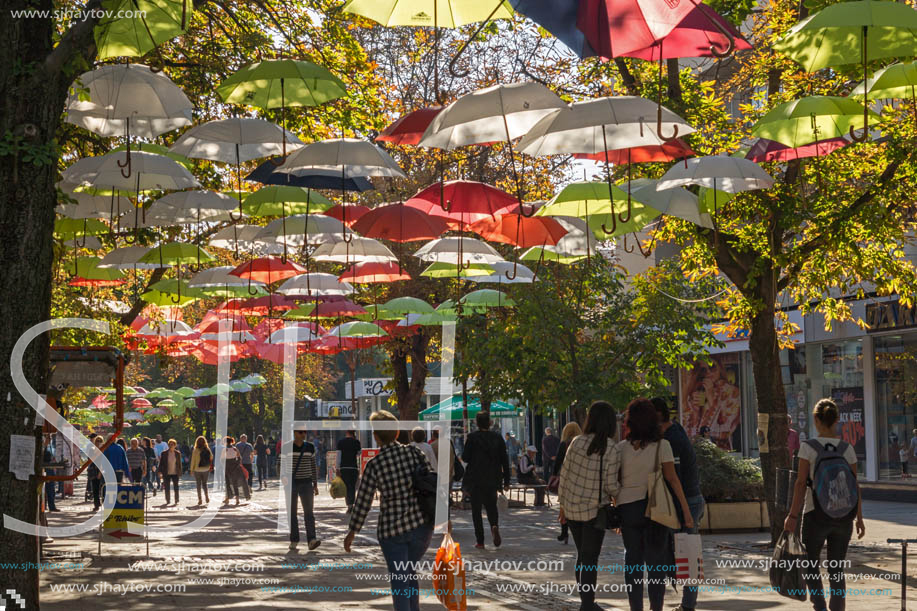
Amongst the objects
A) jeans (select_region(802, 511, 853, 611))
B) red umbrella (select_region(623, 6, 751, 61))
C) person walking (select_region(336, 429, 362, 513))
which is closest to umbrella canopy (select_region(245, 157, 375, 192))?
red umbrella (select_region(623, 6, 751, 61))

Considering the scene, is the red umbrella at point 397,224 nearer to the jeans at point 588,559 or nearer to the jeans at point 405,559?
the jeans at point 588,559

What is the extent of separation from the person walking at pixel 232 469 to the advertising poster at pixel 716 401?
1343 centimetres

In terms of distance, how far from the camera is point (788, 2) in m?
15.6

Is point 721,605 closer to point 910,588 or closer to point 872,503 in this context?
point 910,588

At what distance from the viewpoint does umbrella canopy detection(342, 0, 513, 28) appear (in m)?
9.35

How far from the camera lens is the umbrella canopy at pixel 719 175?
11.8 metres

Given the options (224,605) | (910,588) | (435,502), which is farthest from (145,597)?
(910,588)

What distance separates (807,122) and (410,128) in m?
3.98

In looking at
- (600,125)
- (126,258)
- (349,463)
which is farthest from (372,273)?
(600,125)

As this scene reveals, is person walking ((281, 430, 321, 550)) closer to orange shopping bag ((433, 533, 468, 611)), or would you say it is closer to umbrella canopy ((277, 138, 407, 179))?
umbrella canopy ((277, 138, 407, 179))

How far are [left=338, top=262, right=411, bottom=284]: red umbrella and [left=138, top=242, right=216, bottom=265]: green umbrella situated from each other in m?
2.58

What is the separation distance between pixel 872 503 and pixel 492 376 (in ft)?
33.1

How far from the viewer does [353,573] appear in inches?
565

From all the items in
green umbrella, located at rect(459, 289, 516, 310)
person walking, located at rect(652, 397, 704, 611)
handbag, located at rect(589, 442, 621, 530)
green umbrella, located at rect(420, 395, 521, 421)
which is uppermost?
green umbrella, located at rect(459, 289, 516, 310)
